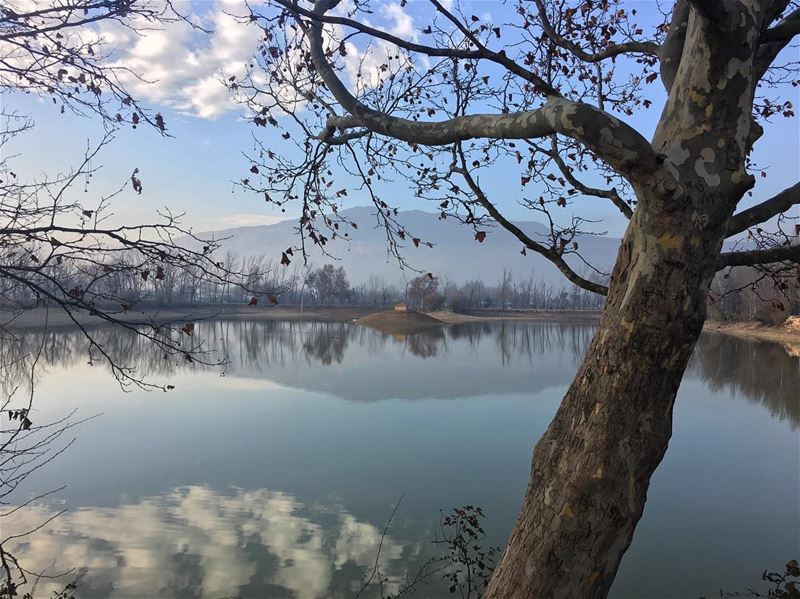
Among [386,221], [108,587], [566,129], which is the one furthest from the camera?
[108,587]

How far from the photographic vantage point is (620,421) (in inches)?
57.2

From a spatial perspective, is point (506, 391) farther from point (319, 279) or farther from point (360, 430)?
point (319, 279)

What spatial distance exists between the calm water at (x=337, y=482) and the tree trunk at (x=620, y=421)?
334 centimetres

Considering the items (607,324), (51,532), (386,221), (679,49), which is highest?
(679,49)

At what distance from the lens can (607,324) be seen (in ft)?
5.04

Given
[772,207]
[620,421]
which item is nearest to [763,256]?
[772,207]

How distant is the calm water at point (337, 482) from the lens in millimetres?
4816

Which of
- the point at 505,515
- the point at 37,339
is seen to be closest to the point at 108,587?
the point at 505,515

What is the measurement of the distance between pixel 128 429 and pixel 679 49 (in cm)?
1000

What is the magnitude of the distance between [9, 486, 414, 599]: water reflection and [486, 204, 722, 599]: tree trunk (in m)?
3.43

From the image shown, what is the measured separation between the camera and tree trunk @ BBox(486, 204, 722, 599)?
1414 mm

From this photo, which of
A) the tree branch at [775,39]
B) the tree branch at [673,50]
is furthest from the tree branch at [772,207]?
the tree branch at [673,50]

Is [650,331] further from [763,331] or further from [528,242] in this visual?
[763,331]

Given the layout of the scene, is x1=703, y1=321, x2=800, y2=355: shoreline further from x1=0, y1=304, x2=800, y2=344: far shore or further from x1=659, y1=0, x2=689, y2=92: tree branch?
x1=659, y1=0, x2=689, y2=92: tree branch
